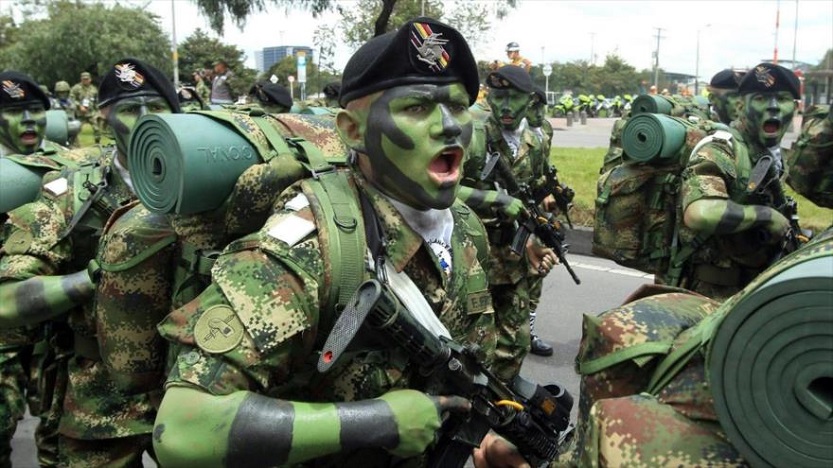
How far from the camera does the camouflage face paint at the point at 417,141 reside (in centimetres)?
198

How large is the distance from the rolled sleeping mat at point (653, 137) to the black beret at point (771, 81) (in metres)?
0.43

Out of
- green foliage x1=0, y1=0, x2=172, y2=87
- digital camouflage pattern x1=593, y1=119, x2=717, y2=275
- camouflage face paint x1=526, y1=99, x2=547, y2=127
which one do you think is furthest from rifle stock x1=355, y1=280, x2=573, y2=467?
green foliage x1=0, y1=0, x2=172, y2=87

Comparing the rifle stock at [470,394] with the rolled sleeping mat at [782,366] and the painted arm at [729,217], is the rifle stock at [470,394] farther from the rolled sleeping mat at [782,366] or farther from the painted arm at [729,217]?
the painted arm at [729,217]

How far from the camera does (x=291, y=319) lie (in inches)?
66.4

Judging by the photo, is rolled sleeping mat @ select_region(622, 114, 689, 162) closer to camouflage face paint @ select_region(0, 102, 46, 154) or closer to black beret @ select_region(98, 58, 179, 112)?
black beret @ select_region(98, 58, 179, 112)

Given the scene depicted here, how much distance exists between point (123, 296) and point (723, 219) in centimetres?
280

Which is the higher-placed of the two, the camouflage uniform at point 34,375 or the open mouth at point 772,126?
the open mouth at point 772,126

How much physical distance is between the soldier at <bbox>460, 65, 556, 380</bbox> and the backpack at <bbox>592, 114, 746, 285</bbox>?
17.5 inches

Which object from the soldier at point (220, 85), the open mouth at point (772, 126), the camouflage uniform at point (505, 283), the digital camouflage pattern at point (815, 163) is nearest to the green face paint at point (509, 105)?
the camouflage uniform at point (505, 283)

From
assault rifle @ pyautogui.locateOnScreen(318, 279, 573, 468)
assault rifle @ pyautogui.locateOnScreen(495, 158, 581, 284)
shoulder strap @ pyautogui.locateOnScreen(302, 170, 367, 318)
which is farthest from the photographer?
assault rifle @ pyautogui.locateOnScreen(495, 158, 581, 284)

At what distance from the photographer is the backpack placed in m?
4.52

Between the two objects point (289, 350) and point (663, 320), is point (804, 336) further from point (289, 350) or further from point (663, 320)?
point (289, 350)

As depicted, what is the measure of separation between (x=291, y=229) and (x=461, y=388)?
58 cm

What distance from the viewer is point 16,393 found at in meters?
3.65
